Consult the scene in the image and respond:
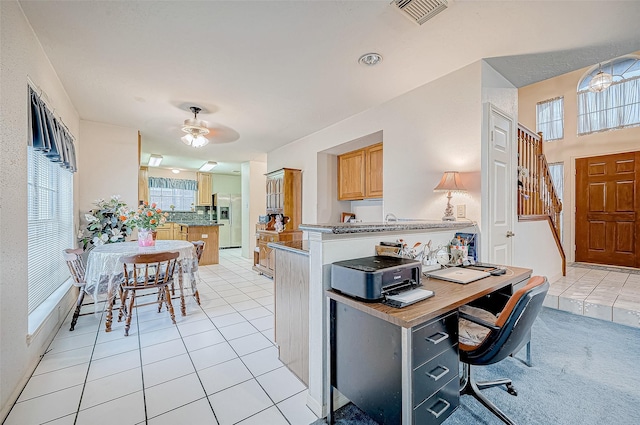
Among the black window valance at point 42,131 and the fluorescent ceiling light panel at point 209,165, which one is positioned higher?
the fluorescent ceiling light panel at point 209,165

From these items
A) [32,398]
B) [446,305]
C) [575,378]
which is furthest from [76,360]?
[575,378]

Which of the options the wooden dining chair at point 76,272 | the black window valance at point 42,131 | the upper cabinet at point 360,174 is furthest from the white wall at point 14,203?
the upper cabinet at point 360,174

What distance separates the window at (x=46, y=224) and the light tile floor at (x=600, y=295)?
5.30 meters

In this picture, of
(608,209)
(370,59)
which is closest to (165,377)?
(370,59)

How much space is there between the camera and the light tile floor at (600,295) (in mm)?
2688

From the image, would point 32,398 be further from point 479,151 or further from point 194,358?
point 479,151

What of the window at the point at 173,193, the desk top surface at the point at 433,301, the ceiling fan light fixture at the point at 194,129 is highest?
the ceiling fan light fixture at the point at 194,129

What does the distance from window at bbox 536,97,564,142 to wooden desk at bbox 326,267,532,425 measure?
5.56 meters

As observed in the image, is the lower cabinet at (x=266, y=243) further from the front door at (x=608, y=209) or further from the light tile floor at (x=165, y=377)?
the front door at (x=608, y=209)

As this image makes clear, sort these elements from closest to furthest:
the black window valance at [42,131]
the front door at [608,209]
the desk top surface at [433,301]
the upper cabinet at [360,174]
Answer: the desk top surface at [433,301] → the black window valance at [42,131] → the upper cabinet at [360,174] → the front door at [608,209]

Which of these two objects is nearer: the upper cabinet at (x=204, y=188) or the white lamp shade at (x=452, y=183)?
the white lamp shade at (x=452, y=183)

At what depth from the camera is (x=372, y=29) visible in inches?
83.4

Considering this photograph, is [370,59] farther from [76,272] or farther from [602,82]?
[76,272]

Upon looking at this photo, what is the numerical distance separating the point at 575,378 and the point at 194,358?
2.89 metres
